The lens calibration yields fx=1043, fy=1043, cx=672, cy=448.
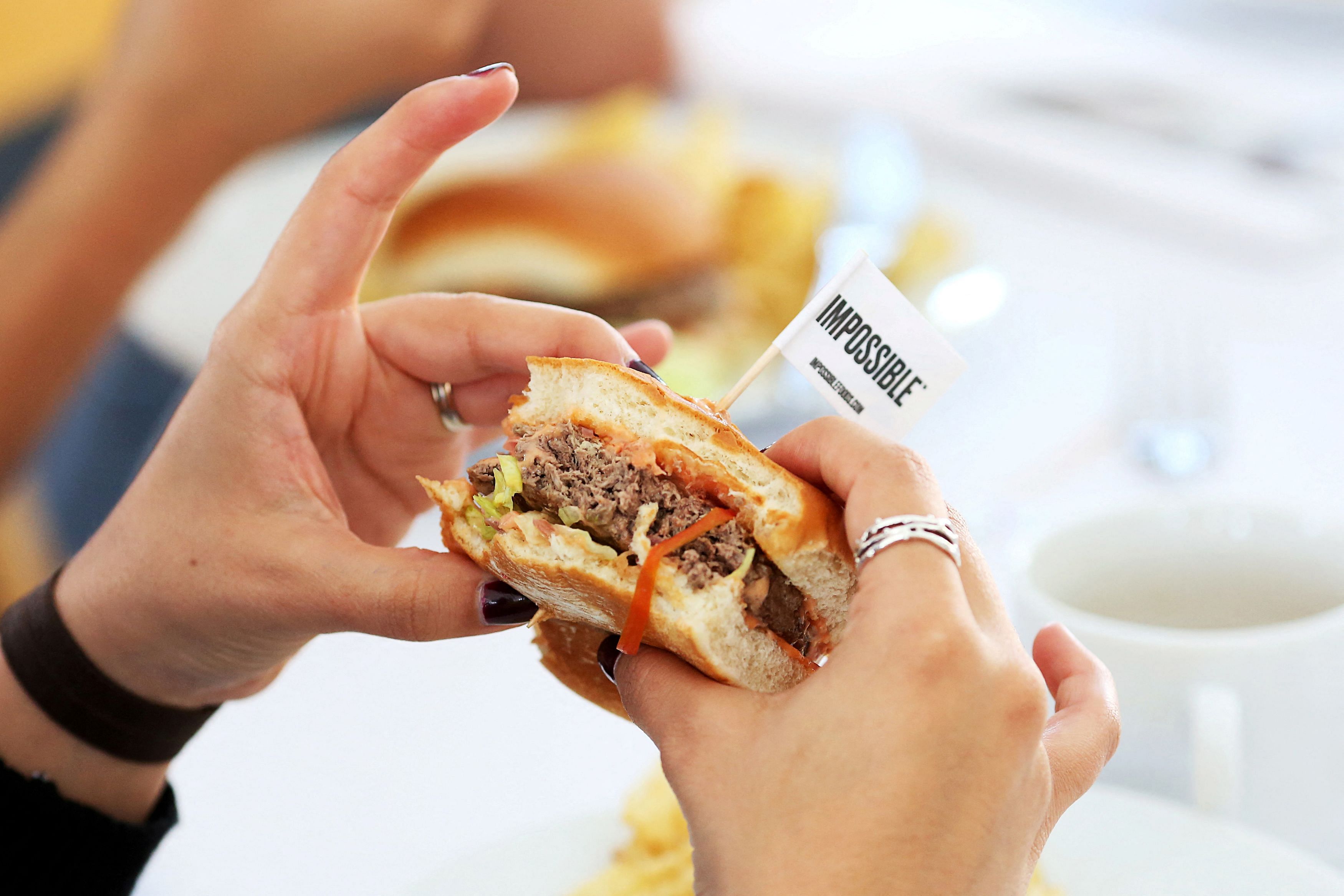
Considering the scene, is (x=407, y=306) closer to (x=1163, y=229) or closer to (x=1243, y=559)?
(x=1243, y=559)

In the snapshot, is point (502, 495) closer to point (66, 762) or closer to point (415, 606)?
point (415, 606)

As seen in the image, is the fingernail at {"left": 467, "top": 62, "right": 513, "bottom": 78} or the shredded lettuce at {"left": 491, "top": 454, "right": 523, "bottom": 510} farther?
the fingernail at {"left": 467, "top": 62, "right": 513, "bottom": 78}

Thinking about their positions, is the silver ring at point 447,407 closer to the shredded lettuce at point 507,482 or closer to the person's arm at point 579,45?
the shredded lettuce at point 507,482

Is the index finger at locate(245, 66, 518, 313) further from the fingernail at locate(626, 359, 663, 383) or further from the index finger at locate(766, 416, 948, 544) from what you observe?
the index finger at locate(766, 416, 948, 544)

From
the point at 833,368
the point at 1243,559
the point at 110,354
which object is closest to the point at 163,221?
the point at 110,354

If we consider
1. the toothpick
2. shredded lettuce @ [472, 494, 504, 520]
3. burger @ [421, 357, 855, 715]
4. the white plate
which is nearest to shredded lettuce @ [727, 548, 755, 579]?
burger @ [421, 357, 855, 715]
